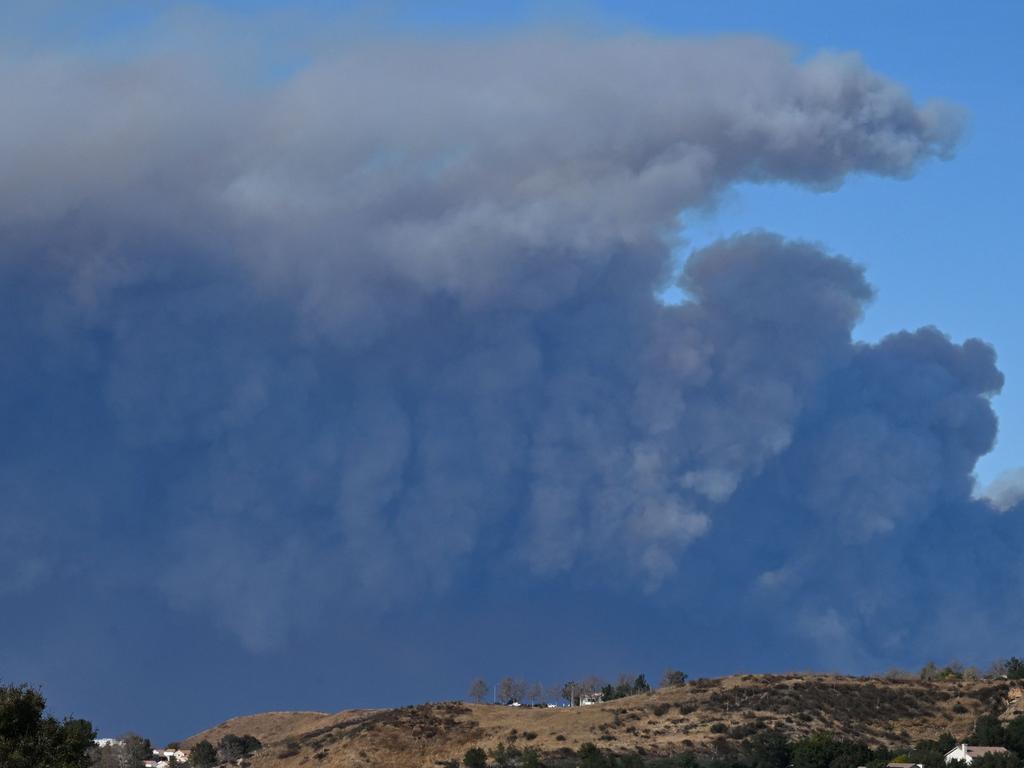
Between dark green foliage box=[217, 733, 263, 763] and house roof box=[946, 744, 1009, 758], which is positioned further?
dark green foliage box=[217, 733, 263, 763]

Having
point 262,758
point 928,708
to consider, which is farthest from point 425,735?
point 928,708

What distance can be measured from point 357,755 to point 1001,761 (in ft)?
181

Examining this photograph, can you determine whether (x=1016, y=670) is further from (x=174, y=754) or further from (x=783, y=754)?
(x=174, y=754)

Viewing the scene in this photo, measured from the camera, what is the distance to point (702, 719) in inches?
5039

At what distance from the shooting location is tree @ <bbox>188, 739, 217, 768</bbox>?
14731 cm

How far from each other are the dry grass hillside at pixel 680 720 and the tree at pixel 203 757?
25.8 feet

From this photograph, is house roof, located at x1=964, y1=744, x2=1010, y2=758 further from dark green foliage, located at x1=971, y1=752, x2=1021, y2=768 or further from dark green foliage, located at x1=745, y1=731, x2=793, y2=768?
dark green foliage, located at x1=745, y1=731, x2=793, y2=768

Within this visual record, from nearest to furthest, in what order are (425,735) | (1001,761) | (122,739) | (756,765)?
(1001,761) → (756,765) → (425,735) → (122,739)

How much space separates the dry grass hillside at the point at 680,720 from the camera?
404 feet

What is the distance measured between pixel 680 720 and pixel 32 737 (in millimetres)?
76364

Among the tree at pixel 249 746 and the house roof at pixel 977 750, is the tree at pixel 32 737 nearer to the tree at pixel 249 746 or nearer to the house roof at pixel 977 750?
the house roof at pixel 977 750

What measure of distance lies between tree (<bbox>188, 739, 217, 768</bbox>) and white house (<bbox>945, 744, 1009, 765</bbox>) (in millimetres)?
73582

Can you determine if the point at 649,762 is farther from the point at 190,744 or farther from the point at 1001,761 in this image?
the point at 190,744

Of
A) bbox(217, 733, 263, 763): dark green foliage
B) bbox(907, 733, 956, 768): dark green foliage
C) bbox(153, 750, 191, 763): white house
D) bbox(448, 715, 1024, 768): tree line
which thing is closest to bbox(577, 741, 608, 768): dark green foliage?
bbox(448, 715, 1024, 768): tree line
